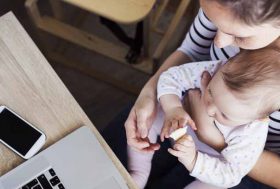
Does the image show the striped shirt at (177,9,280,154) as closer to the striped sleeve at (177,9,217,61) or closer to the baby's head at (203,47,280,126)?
the striped sleeve at (177,9,217,61)

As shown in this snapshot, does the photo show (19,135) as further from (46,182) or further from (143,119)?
(143,119)

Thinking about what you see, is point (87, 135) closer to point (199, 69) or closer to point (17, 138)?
point (17, 138)

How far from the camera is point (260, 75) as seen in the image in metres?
0.65

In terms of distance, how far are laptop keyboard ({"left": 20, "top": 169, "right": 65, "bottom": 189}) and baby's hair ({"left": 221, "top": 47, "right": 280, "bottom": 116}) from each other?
36 cm

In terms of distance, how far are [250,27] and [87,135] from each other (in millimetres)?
366

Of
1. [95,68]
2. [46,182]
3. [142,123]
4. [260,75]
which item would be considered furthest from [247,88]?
[95,68]

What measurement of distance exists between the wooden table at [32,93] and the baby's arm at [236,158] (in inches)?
6.4

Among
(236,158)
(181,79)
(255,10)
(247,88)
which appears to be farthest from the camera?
(181,79)

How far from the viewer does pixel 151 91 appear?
0.95 m

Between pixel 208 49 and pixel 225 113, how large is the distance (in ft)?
0.92

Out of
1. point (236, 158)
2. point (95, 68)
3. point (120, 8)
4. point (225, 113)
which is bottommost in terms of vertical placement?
point (95, 68)

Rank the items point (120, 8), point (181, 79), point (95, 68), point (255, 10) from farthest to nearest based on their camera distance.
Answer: point (95, 68)
point (120, 8)
point (181, 79)
point (255, 10)

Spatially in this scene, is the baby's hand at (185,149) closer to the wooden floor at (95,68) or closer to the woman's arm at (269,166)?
the woman's arm at (269,166)

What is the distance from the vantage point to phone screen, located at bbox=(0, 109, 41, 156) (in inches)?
29.9
